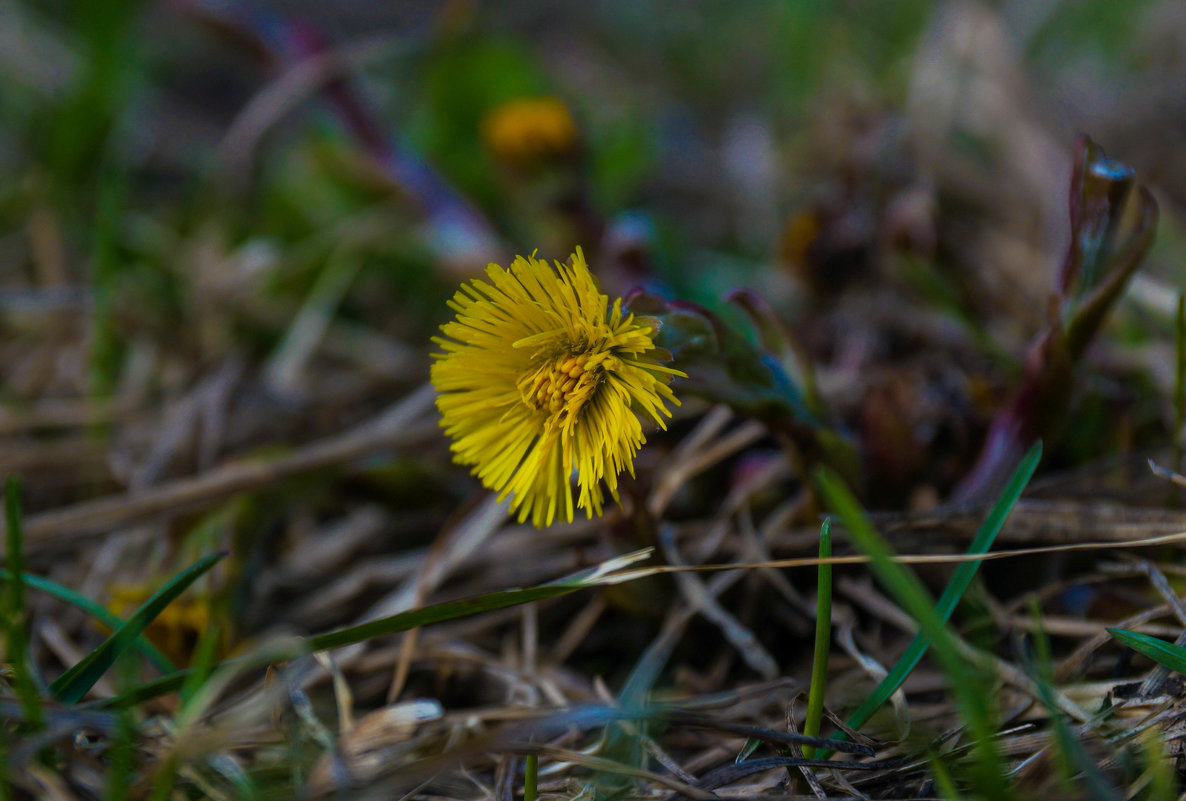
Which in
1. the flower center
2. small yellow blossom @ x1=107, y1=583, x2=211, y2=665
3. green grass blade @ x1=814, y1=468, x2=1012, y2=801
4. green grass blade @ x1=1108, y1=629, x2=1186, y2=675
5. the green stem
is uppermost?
the flower center

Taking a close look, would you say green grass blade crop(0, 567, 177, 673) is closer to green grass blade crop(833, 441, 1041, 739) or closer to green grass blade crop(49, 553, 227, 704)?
green grass blade crop(49, 553, 227, 704)

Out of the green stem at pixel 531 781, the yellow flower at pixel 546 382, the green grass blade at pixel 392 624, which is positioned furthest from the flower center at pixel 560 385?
the green stem at pixel 531 781

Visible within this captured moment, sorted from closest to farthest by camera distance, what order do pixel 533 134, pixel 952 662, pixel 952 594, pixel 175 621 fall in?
pixel 952 662, pixel 952 594, pixel 175 621, pixel 533 134

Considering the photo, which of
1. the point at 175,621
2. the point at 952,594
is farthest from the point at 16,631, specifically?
the point at 952,594

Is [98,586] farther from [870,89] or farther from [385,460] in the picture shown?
[870,89]

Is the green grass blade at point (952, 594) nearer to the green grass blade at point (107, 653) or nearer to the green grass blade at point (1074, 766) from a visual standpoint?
the green grass blade at point (1074, 766)

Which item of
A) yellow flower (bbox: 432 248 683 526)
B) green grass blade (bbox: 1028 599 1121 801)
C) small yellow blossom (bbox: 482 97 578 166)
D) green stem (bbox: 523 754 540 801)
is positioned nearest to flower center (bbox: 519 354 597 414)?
yellow flower (bbox: 432 248 683 526)

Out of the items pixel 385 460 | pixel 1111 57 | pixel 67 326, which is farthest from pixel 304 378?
pixel 1111 57

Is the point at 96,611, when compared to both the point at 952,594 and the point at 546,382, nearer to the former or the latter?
the point at 546,382
